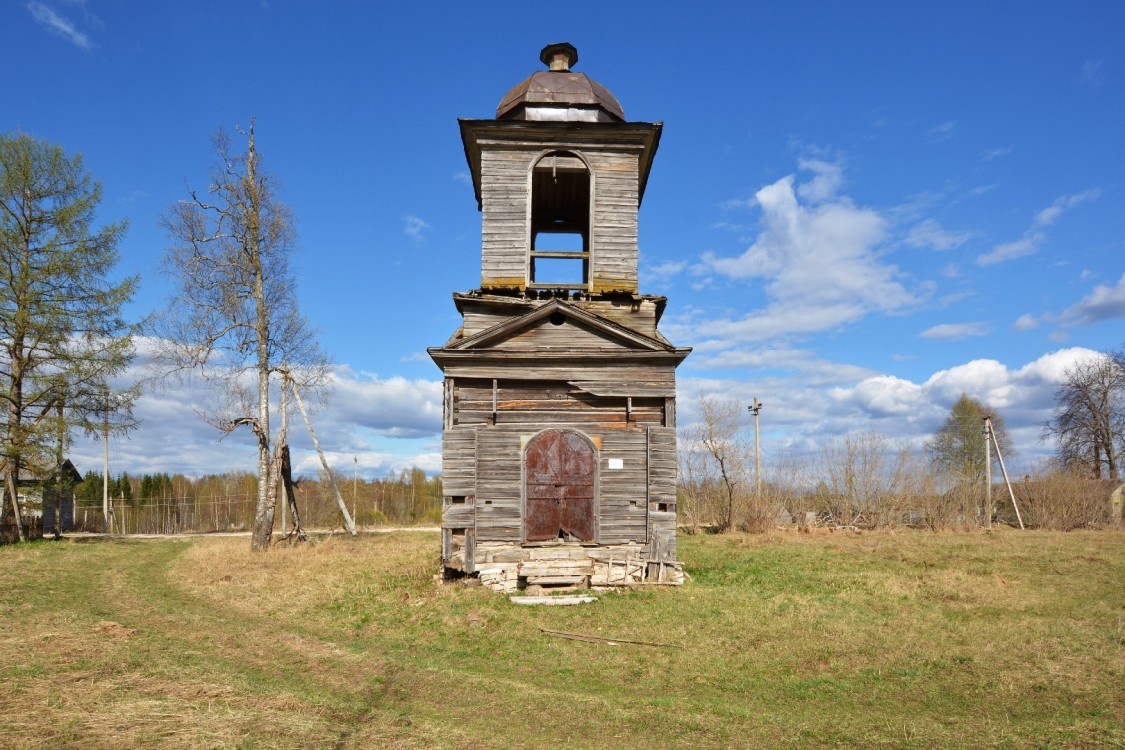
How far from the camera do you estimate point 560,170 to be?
1574 cm

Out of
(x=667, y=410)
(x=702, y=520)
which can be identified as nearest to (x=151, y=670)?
(x=667, y=410)

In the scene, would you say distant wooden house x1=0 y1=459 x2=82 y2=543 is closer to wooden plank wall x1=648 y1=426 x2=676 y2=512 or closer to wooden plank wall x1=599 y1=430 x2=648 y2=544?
wooden plank wall x1=599 y1=430 x2=648 y2=544

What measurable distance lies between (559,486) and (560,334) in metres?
3.10

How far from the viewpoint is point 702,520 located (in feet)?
113

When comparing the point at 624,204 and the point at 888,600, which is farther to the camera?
the point at 624,204

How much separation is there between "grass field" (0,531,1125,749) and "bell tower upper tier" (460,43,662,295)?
6.80 meters

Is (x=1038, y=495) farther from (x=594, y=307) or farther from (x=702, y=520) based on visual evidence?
(x=594, y=307)

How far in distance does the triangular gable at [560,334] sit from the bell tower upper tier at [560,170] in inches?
40.0

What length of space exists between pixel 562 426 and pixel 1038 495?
99.6ft

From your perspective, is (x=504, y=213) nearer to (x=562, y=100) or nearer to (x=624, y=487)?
(x=562, y=100)

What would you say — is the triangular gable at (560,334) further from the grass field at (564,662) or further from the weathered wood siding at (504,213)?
the grass field at (564,662)

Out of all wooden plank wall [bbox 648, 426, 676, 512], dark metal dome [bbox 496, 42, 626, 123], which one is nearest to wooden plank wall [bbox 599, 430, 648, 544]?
wooden plank wall [bbox 648, 426, 676, 512]

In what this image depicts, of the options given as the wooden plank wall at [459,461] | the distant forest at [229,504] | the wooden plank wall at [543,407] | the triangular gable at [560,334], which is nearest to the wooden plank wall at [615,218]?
the triangular gable at [560,334]

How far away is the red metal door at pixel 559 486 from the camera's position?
1377 cm
